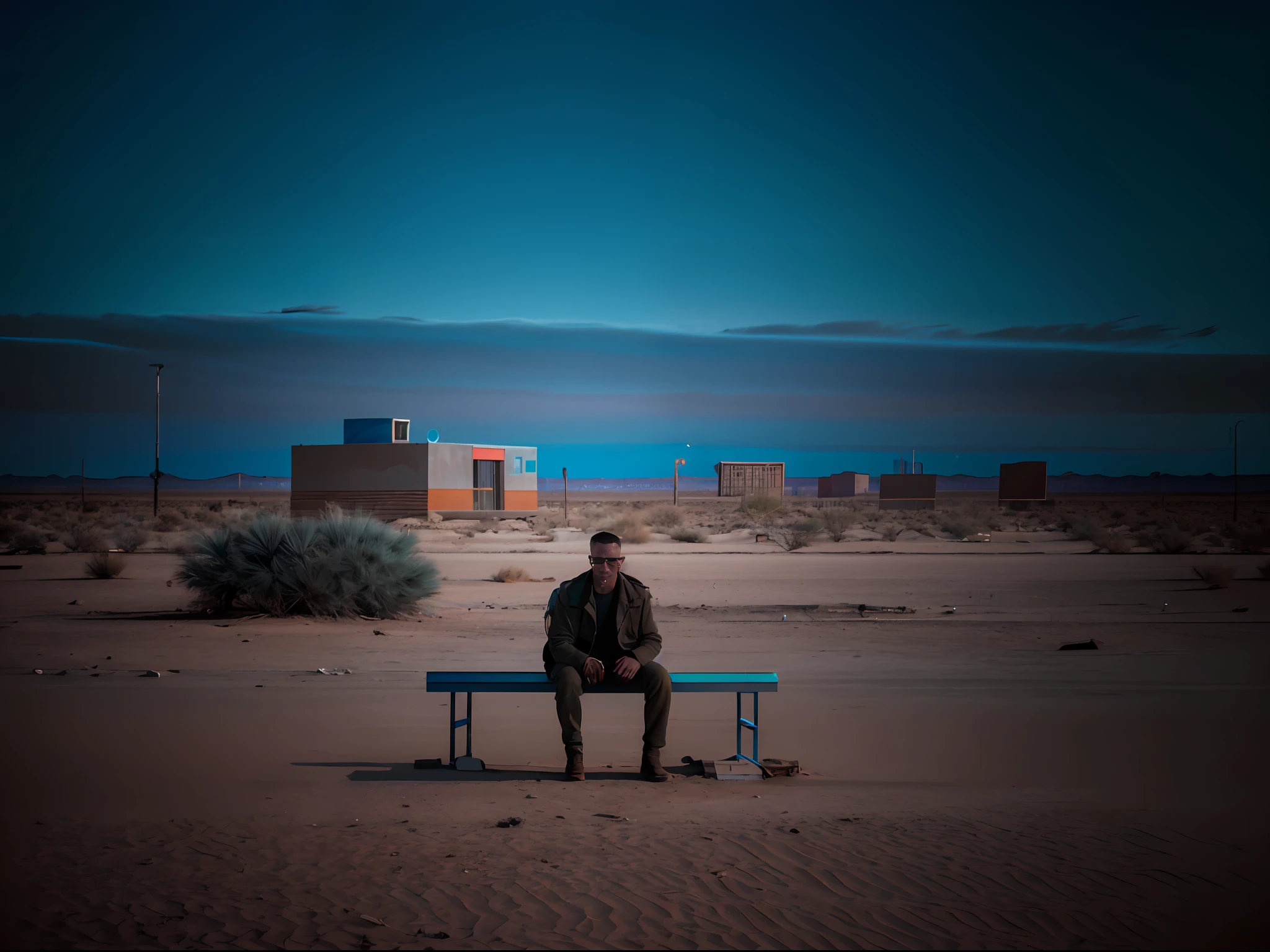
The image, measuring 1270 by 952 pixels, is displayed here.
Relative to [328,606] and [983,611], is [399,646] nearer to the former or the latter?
[328,606]

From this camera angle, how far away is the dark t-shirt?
20.7ft

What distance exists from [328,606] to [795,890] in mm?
11009

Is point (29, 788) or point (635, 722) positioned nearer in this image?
point (29, 788)

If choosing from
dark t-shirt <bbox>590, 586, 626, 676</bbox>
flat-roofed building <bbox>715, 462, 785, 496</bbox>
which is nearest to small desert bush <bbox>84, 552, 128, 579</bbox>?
dark t-shirt <bbox>590, 586, 626, 676</bbox>

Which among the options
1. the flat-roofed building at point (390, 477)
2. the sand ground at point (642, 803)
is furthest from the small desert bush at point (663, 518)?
the sand ground at point (642, 803)

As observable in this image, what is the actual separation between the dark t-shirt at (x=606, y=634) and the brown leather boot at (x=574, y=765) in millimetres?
500

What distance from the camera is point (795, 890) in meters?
4.30

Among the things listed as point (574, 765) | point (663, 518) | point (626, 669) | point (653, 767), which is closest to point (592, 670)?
point (626, 669)

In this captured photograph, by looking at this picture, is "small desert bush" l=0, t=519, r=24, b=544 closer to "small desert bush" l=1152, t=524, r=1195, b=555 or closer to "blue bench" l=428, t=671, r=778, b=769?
"blue bench" l=428, t=671, r=778, b=769

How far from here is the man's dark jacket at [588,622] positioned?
20.5 feet

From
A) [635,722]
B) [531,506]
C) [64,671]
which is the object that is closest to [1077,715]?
[635,722]

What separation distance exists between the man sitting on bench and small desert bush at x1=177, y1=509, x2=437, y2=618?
8.62 meters

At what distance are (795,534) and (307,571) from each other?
20.3 metres

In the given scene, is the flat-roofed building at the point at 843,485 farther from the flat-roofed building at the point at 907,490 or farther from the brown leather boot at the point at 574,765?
the brown leather boot at the point at 574,765
